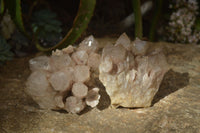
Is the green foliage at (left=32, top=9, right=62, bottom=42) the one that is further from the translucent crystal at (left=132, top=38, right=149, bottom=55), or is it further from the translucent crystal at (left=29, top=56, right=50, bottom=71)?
the translucent crystal at (left=132, top=38, right=149, bottom=55)

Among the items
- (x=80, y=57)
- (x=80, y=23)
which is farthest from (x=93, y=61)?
(x=80, y=23)

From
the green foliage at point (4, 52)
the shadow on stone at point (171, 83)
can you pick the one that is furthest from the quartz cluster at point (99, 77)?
the green foliage at point (4, 52)

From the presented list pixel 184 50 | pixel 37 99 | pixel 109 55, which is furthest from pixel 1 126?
pixel 184 50

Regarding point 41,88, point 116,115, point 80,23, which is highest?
point 80,23

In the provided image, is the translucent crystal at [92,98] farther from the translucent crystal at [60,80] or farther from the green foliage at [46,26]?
the green foliage at [46,26]

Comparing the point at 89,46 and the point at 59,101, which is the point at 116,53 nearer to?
the point at 89,46

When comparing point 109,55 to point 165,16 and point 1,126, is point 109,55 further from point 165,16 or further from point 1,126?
point 165,16
